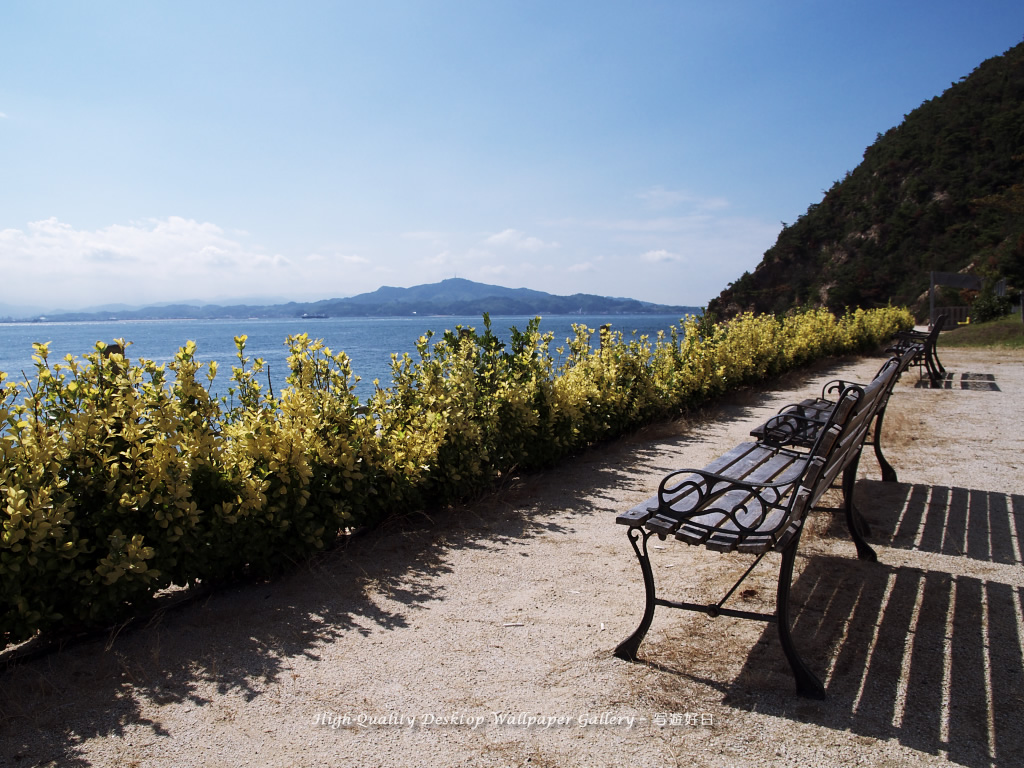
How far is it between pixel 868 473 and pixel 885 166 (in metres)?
62.8

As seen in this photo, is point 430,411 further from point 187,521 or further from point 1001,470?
point 1001,470

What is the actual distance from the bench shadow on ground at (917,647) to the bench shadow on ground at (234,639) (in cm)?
161

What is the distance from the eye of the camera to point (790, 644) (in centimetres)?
243

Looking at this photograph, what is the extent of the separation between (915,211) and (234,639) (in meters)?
60.5

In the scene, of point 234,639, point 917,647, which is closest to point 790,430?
point 917,647

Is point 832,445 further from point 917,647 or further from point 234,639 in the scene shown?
point 234,639

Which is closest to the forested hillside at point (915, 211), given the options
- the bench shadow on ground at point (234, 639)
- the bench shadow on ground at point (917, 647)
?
the bench shadow on ground at point (917, 647)

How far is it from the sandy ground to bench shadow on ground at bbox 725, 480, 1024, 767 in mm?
10

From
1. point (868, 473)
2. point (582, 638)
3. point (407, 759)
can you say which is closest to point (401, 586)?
point (582, 638)

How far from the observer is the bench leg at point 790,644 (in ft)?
7.86

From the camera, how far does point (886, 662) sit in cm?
260

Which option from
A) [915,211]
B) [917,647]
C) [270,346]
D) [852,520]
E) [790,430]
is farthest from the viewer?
[270,346]

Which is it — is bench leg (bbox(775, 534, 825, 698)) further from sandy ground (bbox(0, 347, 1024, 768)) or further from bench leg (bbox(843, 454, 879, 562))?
bench leg (bbox(843, 454, 879, 562))

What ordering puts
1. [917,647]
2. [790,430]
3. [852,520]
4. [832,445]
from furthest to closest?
[790,430] < [852,520] < [917,647] < [832,445]
